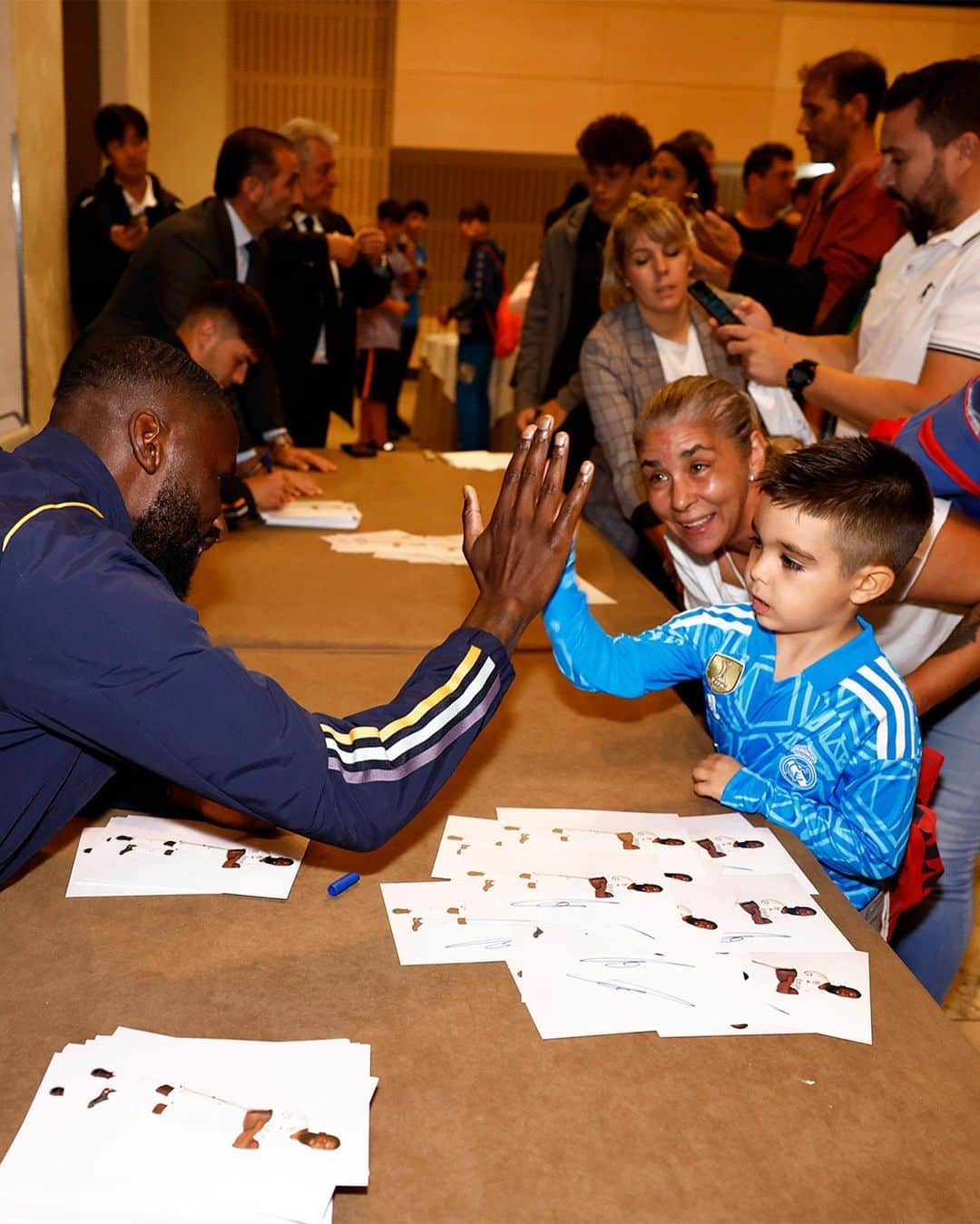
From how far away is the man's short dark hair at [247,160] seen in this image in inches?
127

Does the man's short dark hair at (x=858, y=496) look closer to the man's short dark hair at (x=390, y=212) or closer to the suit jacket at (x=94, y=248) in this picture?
the suit jacket at (x=94, y=248)

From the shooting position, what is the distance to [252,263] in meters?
3.45

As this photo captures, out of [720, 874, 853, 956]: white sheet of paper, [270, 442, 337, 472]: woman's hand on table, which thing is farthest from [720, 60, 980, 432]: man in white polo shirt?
[270, 442, 337, 472]: woman's hand on table

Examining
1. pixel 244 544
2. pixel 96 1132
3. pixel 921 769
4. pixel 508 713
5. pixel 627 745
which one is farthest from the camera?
pixel 244 544

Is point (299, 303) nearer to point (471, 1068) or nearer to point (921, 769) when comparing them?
point (921, 769)

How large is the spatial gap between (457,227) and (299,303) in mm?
5585

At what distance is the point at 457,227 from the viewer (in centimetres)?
934

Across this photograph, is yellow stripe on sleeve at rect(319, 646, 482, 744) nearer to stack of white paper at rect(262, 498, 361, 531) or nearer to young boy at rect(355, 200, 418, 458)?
stack of white paper at rect(262, 498, 361, 531)

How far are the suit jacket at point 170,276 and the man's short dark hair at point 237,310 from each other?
0.26 metres

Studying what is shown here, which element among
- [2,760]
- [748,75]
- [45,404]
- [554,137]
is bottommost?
[45,404]

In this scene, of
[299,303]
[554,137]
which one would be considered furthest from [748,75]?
[299,303]

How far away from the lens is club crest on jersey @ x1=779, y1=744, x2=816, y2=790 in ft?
4.57

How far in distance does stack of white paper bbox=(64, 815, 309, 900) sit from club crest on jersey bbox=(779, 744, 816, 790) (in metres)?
0.58

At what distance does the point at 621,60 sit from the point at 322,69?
90.9 inches
